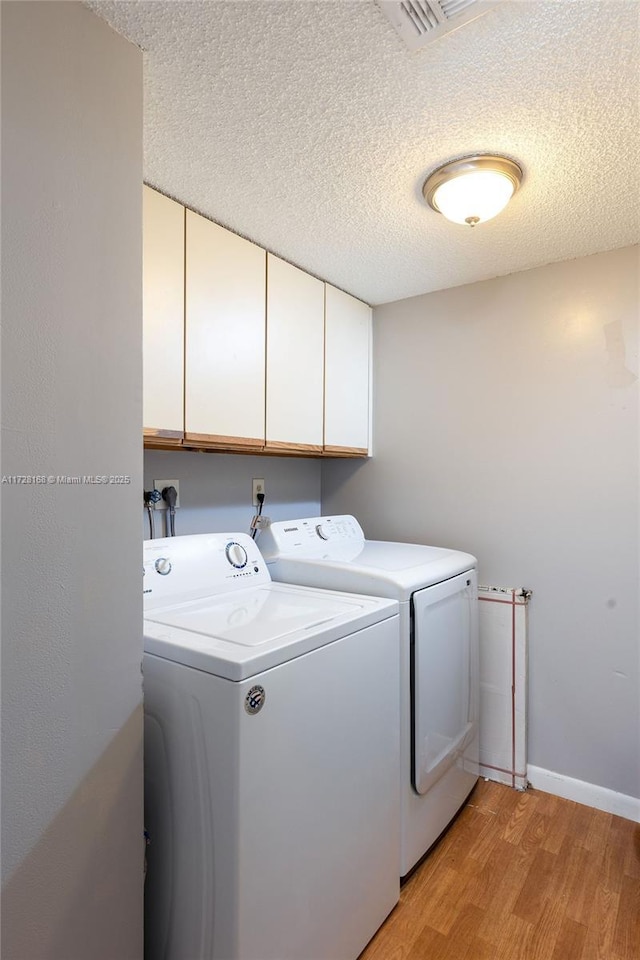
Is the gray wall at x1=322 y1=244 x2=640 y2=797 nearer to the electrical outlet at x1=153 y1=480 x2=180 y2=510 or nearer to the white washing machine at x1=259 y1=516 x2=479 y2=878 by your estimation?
the white washing machine at x1=259 y1=516 x2=479 y2=878

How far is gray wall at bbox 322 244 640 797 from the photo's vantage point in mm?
1883

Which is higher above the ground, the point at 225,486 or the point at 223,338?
the point at 223,338

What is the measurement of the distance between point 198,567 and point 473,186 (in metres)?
1.42

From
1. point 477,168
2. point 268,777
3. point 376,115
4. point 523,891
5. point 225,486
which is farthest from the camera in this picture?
point 225,486

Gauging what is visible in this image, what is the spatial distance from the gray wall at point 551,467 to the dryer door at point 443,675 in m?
0.33

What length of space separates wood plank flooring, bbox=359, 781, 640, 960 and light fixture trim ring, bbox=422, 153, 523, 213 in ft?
7.09

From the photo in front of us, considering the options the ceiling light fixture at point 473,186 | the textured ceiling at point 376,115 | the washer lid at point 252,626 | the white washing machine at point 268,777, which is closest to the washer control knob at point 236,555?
the washer lid at point 252,626

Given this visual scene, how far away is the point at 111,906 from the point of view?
0.97m

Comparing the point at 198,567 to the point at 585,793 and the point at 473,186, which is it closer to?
the point at 473,186

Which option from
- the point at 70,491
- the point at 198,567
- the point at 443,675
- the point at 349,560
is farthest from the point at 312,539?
the point at 70,491

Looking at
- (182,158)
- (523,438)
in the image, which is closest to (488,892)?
(523,438)

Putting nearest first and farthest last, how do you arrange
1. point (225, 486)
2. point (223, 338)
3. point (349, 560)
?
point (223, 338)
point (349, 560)
point (225, 486)

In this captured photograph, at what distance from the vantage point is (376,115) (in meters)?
1.21

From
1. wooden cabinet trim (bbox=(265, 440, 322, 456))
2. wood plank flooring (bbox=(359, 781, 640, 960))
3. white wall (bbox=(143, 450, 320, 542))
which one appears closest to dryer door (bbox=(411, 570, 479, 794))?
wood plank flooring (bbox=(359, 781, 640, 960))
